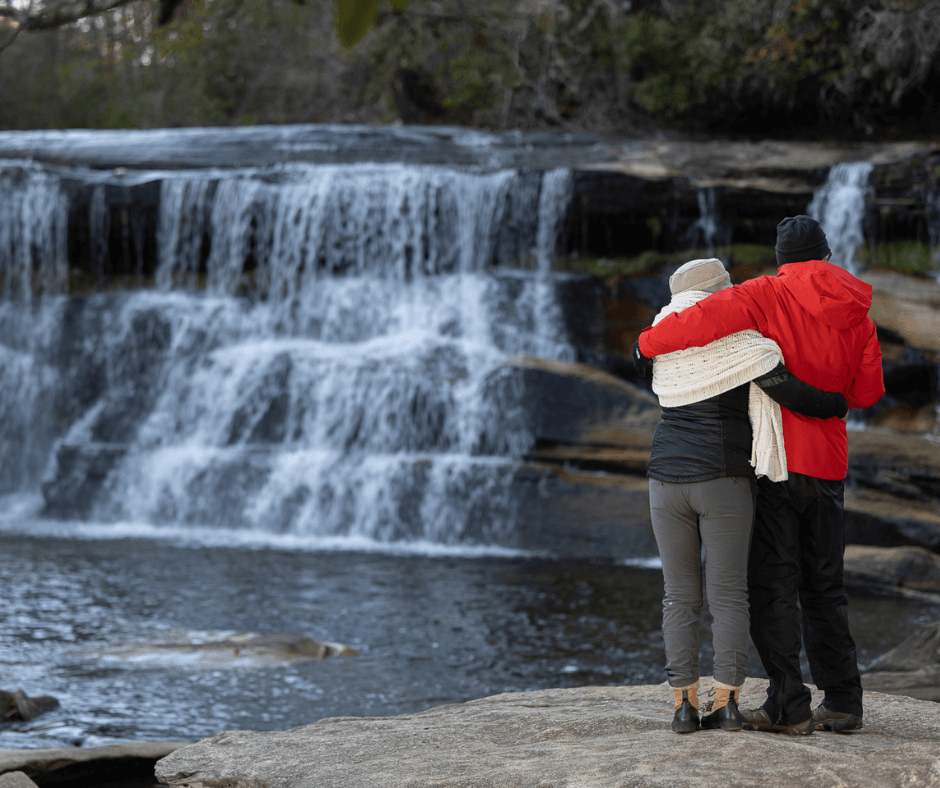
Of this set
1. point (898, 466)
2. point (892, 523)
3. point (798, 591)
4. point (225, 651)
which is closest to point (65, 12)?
point (225, 651)

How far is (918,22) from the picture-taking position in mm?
14039

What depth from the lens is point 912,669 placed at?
5.37 meters

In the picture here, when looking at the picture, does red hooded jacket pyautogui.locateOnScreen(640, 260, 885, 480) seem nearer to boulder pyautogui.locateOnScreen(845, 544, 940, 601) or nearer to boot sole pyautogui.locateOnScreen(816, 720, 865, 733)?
boot sole pyautogui.locateOnScreen(816, 720, 865, 733)

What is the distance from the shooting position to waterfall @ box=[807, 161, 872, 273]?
12.5 metres

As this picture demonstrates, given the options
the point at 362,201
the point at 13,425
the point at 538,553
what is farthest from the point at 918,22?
the point at 13,425

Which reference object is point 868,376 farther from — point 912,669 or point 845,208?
point 845,208

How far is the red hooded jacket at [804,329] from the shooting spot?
10.7ft

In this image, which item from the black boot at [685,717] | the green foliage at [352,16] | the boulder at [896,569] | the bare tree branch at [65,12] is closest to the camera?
the green foliage at [352,16]

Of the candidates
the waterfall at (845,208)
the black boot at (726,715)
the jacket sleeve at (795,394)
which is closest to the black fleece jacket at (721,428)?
the jacket sleeve at (795,394)

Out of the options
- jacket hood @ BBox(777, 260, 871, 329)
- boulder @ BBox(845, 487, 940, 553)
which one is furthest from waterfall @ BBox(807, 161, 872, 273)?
jacket hood @ BBox(777, 260, 871, 329)

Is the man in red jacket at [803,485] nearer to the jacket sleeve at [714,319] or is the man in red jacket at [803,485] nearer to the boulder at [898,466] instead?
the jacket sleeve at [714,319]

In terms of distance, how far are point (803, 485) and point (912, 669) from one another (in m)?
2.77

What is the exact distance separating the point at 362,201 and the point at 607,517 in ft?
21.0

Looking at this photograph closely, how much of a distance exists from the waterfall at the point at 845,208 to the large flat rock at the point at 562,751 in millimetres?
9574
